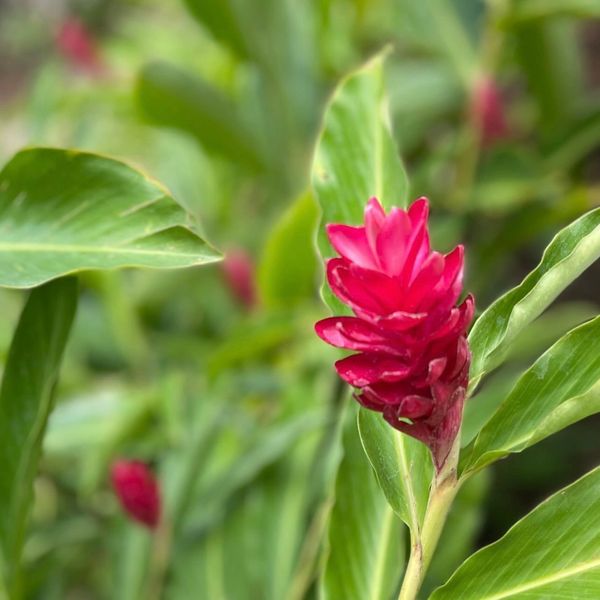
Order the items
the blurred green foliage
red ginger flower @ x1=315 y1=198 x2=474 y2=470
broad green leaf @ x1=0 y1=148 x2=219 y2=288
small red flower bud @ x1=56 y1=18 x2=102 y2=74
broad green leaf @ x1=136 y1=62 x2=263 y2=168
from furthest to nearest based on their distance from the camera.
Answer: small red flower bud @ x1=56 y1=18 x2=102 y2=74, broad green leaf @ x1=136 y1=62 x2=263 y2=168, the blurred green foliage, broad green leaf @ x1=0 y1=148 x2=219 y2=288, red ginger flower @ x1=315 y1=198 x2=474 y2=470

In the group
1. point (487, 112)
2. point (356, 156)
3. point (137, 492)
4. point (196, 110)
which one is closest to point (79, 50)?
point (196, 110)

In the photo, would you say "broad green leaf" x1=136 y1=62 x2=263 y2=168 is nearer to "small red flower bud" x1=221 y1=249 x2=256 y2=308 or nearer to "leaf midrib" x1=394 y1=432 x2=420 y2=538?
"small red flower bud" x1=221 y1=249 x2=256 y2=308

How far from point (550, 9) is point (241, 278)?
0.62 meters

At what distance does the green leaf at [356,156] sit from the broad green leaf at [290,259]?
35cm

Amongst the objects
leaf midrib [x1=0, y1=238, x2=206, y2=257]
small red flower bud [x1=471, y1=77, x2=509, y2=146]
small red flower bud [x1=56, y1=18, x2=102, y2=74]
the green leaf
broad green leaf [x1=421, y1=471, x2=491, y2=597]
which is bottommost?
broad green leaf [x1=421, y1=471, x2=491, y2=597]

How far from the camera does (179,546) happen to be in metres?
1.17

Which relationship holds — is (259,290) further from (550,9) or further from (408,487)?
(408,487)

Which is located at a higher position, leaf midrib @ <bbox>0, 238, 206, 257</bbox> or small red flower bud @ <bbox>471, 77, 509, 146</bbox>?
small red flower bud @ <bbox>471, 77, 509, 146</bbox>

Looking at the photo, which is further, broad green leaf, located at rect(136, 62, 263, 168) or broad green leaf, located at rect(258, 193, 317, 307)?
broad green leaf, located at rect(136, 62, 263, 168)

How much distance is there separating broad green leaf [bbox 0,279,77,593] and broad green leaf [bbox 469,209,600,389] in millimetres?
310

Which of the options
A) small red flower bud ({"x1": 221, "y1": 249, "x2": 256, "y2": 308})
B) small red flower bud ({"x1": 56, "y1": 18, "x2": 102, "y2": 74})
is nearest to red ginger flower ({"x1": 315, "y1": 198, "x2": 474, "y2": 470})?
small red flower bud ({"x1": 221, "y1": 249, "x2": 256, "y2": 308})

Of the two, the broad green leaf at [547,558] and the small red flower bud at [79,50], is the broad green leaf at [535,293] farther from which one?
the small red flower bud at [79,50]

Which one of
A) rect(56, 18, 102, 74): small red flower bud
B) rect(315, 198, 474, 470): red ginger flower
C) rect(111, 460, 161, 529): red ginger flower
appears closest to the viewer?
rect(315, 198, 474, 470): red ginger flower

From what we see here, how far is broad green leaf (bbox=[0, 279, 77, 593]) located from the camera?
710 millimetres
